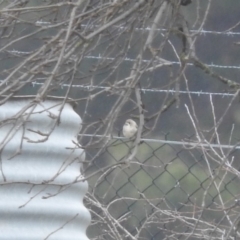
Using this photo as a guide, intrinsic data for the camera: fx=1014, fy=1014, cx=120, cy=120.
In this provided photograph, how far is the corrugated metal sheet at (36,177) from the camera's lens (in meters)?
2.51

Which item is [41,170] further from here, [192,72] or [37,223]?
[192,72]

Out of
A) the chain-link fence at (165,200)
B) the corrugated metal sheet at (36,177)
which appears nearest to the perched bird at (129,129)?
the chain-link fence at (165,200)

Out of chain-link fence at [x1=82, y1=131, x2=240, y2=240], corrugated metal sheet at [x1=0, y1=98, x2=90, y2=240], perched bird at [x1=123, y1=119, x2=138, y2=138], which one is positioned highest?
corrugated metal sheet at [x1=0, y1=98, x2=90, y2=240]

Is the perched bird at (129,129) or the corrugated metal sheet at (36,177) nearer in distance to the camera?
the corrugated metal sheet at (36,177)

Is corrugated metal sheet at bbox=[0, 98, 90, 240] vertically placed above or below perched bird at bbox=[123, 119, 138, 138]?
above

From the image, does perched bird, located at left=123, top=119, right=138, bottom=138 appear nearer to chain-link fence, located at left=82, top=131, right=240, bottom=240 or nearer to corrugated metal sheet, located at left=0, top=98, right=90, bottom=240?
chain-link fence, located at left=82, top=131, right=240, bottom=240

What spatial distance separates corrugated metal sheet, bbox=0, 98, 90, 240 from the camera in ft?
8.22

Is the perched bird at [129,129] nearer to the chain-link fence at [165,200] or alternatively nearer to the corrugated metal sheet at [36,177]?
the chain-link fence at [165,200]

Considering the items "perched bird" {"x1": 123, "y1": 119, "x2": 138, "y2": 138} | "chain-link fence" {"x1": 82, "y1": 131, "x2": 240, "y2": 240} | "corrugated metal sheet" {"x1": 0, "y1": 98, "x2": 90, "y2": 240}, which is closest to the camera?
"corrugated metal sheet" {"x1": 0, "y1": 98, "x2": 90, "y2": 240}

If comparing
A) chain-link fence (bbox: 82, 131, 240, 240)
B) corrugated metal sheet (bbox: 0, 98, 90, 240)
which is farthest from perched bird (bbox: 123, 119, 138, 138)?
corrugated metal sheet (bbox: 0, 98, 90, 240)

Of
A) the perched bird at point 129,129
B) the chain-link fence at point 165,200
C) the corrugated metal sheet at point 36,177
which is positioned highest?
the corrugated metal sheet at point 36,177

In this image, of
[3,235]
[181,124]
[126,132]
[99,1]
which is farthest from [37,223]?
[181,124]

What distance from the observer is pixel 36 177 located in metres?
2.53

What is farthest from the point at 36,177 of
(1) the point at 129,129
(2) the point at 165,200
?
(2) the point at 165,200
